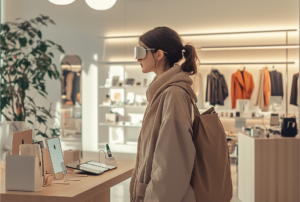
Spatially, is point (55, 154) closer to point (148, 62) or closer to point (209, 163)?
point (148, 62)

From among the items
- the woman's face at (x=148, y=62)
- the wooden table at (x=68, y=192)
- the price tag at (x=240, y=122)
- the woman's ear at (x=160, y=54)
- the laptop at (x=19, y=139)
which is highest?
the woman's ear at (x=160, y=54)

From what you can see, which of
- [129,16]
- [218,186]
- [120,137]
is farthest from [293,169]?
[129,16]

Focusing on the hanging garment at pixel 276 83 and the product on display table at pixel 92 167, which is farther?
the hanging garment at pixel 276 83

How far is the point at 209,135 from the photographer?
1312mm

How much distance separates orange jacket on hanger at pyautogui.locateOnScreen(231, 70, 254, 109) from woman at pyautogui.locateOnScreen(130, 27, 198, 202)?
4932 millimetres

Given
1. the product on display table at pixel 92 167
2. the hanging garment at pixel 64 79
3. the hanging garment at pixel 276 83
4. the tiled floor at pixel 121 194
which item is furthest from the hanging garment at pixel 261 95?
the product on display table at pixel 92 167

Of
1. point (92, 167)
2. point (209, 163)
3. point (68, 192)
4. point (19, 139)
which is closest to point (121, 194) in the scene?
point (92, 167)

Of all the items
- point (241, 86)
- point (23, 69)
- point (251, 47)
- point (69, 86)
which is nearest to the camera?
point (23, 69)

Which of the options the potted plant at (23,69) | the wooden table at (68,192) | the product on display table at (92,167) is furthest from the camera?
the potted plant at (23,69)

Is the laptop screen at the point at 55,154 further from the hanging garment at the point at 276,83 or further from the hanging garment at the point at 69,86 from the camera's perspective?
the hanging garment at the point at 69,86

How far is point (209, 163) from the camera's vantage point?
51.3 inches

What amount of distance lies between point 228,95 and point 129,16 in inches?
104

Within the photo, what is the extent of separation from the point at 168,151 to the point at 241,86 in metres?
5.28

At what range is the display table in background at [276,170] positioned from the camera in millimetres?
3621
